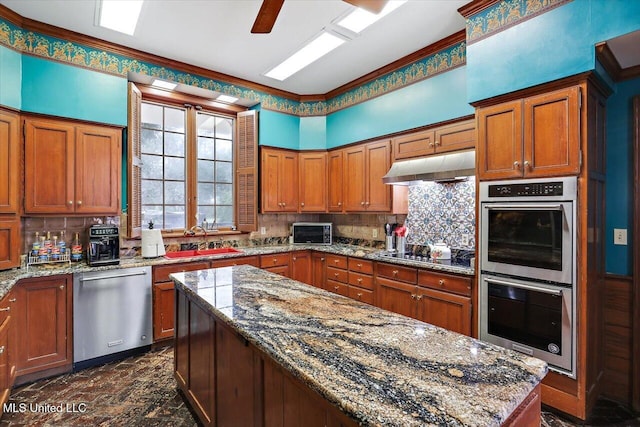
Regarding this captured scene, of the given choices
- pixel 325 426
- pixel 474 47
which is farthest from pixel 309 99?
pixel 325 426

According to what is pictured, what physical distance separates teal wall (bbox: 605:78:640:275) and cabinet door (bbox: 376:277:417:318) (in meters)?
1.56

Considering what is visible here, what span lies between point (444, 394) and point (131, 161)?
3.47 m

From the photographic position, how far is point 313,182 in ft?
15.2

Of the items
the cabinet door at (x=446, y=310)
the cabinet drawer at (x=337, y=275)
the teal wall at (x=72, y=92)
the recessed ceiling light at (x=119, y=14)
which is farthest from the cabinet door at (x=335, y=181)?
the recessed ceiling light at (x=119, y=14)

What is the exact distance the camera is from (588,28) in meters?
2.07

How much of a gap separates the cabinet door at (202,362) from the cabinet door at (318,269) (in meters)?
2.28

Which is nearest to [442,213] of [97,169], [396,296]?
[396,296]

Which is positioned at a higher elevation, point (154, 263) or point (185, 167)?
point (185, 167)

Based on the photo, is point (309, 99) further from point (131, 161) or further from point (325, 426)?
point (325, 426)

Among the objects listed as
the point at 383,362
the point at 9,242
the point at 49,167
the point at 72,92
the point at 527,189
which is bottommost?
the point at 383,362

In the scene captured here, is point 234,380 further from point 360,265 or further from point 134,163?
point 134,163

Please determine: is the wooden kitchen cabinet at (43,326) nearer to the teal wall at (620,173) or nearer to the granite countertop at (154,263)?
the granite countertop at (154,263)

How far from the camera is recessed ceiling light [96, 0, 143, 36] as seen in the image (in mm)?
2584

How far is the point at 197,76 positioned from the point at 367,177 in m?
2.42
